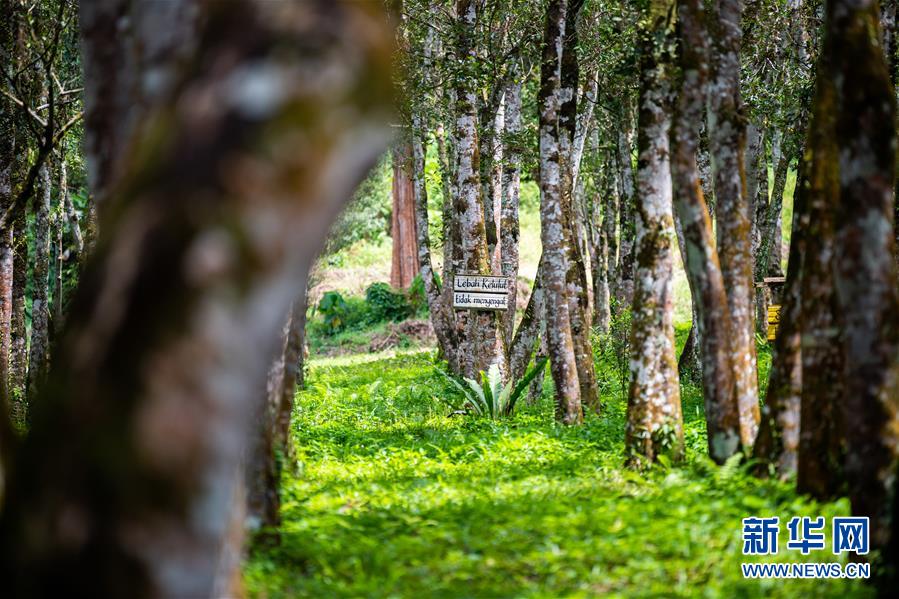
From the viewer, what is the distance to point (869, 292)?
5.42 metres

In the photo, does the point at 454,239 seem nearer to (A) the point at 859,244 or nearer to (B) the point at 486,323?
(B) the point at 486,323

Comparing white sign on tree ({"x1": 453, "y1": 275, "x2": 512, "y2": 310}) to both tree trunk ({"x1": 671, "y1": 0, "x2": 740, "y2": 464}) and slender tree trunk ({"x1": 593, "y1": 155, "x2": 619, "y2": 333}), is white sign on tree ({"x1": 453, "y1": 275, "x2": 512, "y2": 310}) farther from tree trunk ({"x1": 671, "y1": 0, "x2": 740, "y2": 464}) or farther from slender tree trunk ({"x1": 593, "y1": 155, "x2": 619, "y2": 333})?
slender tree trunk ({"x1": 593, "y1": 155, "x2": 619, "y2": 333})

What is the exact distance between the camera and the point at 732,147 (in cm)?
842

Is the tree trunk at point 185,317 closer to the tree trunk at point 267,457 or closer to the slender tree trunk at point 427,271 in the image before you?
the tree trunk at point 267,457

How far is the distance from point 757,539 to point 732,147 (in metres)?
3.67

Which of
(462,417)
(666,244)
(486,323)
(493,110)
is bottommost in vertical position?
(462,417)

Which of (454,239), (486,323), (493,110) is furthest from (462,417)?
(493,110)

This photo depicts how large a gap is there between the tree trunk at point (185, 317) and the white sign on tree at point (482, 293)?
10.5 m

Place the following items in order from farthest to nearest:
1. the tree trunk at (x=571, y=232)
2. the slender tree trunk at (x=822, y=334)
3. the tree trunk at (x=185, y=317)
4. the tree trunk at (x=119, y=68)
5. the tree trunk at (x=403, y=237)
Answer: the tree trunk at (x=403, y=237) < the tree trunk at (x=571, y=232) < the slender tree trunk at (x=822, y=334) < the tree trunk at (x=119, y=68) < the tree trunk at (x=185, y=317)

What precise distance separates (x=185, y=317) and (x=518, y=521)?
4.66 metres

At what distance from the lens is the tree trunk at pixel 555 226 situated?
1230cm

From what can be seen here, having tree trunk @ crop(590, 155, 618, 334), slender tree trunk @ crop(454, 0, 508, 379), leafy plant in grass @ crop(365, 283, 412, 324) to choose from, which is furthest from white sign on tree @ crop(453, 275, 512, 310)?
leafy plant in grass @ crop(365, 283, 412, 324)

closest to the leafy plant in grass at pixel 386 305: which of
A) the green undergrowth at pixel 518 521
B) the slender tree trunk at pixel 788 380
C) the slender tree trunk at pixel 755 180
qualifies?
the slender tree trunk at pixel 755 180

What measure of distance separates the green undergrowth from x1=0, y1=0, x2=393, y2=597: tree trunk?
2.26 m
